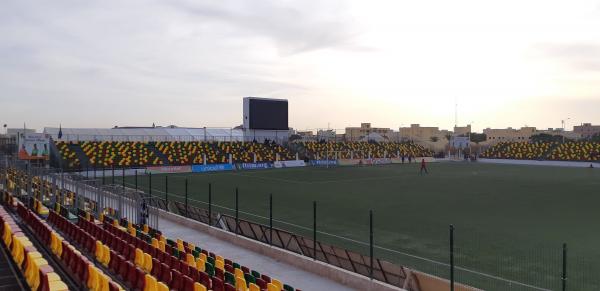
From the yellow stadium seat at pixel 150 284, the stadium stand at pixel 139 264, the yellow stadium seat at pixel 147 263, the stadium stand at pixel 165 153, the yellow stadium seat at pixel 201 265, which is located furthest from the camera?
the stadium stand at pixel 165 153

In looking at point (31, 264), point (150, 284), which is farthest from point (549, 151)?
point (31, 264)

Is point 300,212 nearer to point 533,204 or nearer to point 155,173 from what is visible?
point 533,204

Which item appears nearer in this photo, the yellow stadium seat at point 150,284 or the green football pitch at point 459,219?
the yellow stadium seat at point 150,284

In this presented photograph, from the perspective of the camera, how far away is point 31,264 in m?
9.12

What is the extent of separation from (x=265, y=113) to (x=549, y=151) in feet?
158

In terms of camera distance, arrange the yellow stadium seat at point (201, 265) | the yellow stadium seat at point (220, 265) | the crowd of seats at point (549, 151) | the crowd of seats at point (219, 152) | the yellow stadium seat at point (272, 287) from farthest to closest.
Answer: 1. the crowd of seats at point (549, 151)
2. the crowd of seats at point (219, 152)
3. the yellow stadium seat at point (220, 265)
4. the yellow stadium seat at point (201, 265)
5. the yellow stadium seat at point (272, 287)

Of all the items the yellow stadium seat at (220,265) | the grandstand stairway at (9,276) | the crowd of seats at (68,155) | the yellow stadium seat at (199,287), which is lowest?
the yellow stadium seat at (220,265)

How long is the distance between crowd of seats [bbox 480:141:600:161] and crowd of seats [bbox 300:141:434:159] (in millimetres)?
12861

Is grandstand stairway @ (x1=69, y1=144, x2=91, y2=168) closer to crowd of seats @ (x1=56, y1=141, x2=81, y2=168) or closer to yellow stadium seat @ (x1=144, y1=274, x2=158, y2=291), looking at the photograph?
crowd of seats @ (x1=56, y1=141, x2=81, y2=168)

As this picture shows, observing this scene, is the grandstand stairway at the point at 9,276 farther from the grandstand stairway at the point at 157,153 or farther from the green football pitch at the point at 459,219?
the grandstand stairway at the point at 157,153

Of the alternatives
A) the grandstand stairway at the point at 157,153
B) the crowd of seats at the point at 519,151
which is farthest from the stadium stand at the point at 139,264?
the crowd of seats at the point at 519,151

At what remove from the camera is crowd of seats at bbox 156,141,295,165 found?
60.3m

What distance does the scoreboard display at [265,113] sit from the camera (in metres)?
71.8

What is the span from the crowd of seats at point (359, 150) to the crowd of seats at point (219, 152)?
18.3 ft
